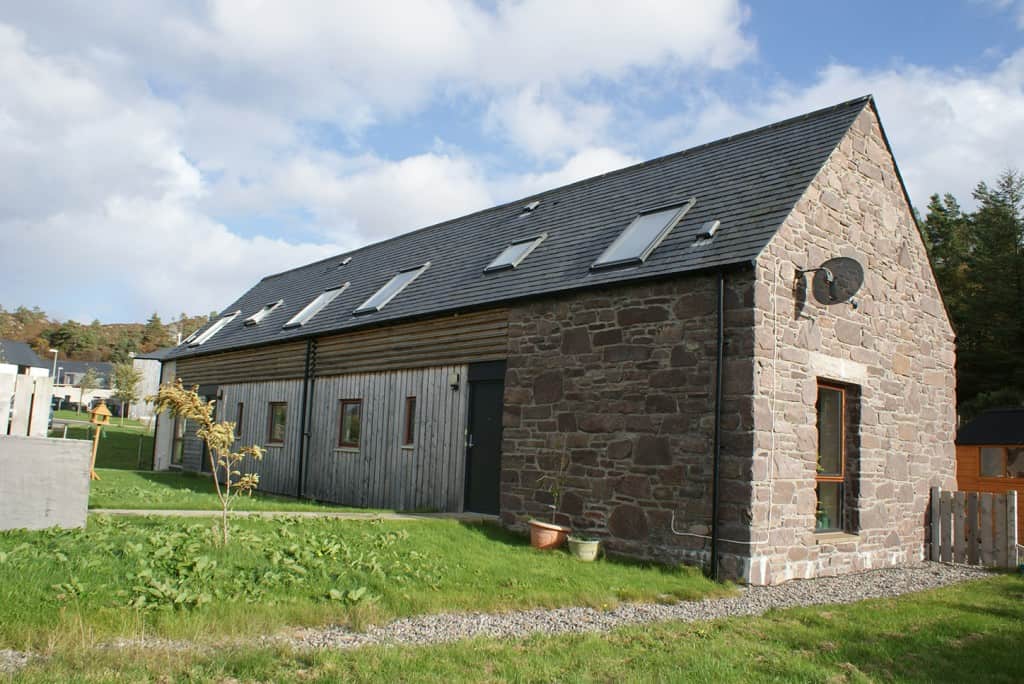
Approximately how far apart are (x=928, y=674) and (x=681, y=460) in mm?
4256

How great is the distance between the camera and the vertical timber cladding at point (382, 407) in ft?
43.6

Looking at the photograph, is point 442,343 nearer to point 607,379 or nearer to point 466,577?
point 607,379

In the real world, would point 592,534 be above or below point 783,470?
below

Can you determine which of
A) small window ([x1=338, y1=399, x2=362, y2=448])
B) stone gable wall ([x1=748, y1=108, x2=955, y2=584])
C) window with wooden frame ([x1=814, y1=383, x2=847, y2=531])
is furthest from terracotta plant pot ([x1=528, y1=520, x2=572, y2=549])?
small window ([x1=338, y1=399, x2=362, y2=448])

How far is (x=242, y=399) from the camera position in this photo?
19750 mm

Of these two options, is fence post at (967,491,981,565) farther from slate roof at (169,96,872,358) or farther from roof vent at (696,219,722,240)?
roof vent at (696,219,722,240)

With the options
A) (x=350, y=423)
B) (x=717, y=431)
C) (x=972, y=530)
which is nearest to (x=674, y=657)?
(x=717, y=431)

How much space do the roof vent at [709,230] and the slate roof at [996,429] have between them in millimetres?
9327

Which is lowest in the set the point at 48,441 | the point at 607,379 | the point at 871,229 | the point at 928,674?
the point at 928,674

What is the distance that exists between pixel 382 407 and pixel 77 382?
63121 millimetres

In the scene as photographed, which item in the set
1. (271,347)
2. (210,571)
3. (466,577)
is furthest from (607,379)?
(271,347)

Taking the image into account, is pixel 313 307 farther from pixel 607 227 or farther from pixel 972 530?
pixel 972 530

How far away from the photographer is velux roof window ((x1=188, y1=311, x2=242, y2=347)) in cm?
2309

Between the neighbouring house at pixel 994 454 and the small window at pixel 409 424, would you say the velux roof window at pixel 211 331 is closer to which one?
the small window at pixel 409 424
